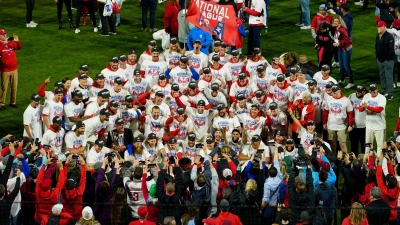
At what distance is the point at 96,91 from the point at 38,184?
514cm

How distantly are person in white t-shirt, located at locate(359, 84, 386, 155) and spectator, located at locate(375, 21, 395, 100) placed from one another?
298 centimetres

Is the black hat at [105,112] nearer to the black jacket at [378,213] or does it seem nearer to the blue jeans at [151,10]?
the black jacket at [378,213]

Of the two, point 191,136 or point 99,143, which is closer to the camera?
point 99,143

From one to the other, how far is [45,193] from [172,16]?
9726 mm

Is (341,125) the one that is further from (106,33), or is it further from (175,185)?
(106,33)

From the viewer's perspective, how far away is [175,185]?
1570cm

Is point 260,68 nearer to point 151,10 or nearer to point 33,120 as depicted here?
point 33,120

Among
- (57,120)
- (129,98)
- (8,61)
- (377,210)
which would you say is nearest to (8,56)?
(8,61)

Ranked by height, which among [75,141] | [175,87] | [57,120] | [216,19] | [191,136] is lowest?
[75,141]

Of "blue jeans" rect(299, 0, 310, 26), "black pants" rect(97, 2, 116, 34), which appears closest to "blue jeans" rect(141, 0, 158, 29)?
"black pants" rect(97, 2, 116, 34)

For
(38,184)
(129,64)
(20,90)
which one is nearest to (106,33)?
(20,90)

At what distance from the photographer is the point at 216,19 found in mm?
21938

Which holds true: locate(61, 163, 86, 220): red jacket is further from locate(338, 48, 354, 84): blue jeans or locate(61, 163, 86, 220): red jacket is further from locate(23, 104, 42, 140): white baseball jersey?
locate(338, 48, 354, 84): blue jeans

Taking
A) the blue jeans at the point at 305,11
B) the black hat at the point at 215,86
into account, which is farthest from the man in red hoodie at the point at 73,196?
the blue jeans at the point at 305,11
